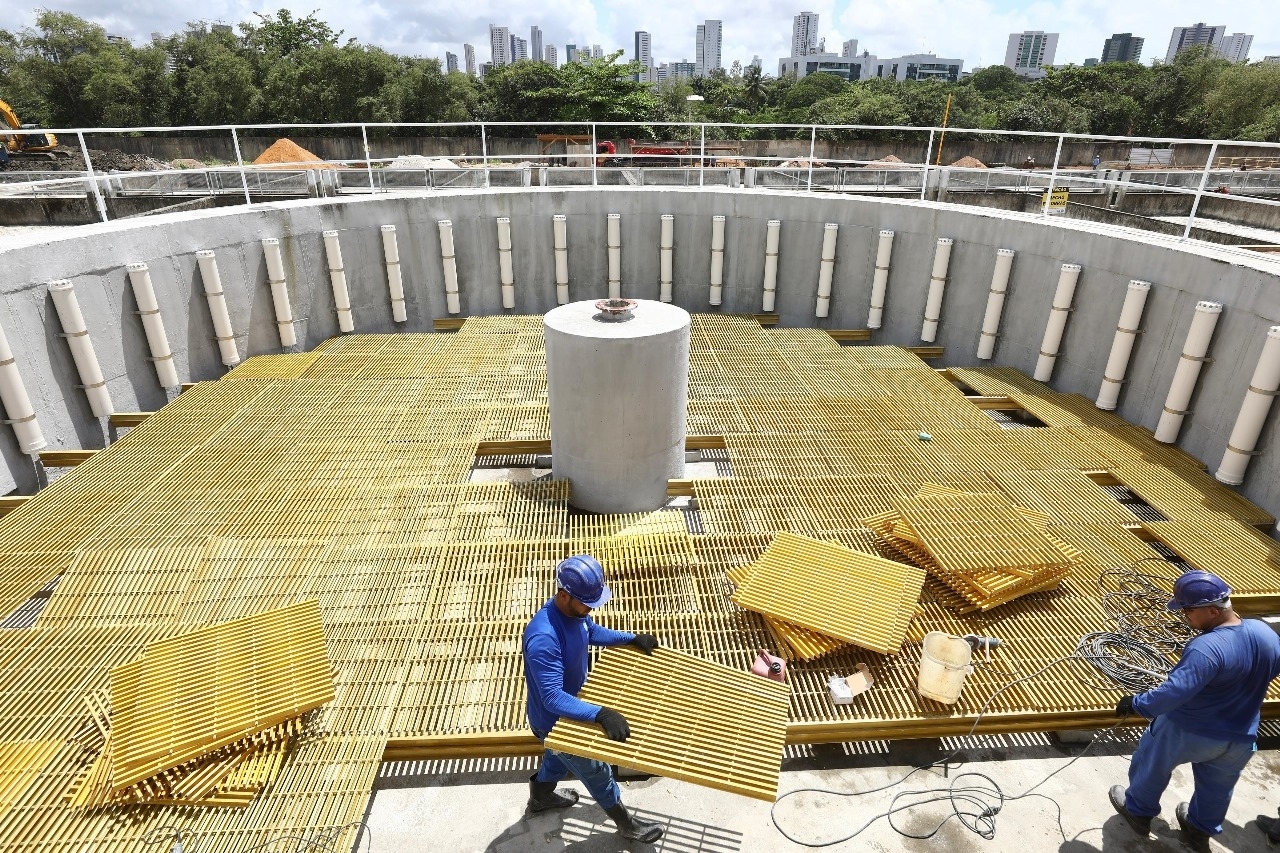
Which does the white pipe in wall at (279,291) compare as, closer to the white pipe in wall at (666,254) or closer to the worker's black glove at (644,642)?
the white pipe in wall at (666,254)

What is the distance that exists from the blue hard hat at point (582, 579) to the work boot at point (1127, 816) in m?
3.40

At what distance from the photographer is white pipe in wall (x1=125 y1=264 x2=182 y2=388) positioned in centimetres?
933

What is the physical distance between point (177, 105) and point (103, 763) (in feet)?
193

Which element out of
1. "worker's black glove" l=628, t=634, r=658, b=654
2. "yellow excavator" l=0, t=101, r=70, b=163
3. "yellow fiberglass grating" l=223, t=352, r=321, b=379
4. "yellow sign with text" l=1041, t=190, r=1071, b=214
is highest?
"yellow excavator" l=0, t=101, r=70, b=163

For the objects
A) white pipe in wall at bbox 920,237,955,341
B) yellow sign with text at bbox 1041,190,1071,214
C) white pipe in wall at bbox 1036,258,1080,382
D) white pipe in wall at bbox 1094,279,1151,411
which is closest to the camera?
white pipe in wall at bbox 1094,279,1151,411

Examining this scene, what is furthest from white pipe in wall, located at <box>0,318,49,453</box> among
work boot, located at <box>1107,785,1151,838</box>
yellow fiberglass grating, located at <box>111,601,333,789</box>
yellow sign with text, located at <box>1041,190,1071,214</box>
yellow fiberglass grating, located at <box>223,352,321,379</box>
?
yellow sign with text, located at <box>1041,190,1071,214</box>

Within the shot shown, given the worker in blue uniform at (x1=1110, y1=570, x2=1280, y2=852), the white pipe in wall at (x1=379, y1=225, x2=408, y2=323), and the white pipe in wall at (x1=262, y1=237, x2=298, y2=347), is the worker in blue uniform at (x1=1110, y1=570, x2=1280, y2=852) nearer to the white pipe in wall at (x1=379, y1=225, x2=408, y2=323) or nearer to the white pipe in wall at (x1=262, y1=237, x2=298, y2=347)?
the white pipe in wall at (x1=262, y1=237, x2=298, y2=347)

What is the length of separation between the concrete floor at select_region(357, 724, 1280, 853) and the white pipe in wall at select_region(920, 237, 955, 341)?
8266 mm

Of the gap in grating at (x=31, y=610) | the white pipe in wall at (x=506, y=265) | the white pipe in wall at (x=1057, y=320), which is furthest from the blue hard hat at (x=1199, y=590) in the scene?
the white pipe in wall at (x=506, y=265)

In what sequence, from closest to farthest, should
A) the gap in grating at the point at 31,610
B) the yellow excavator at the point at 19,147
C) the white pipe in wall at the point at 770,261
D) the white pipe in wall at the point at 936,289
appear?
the gap in grating at the point at 31,610 < the white pipe in wall at the point at 936,289 < the white pipe in wall at the point at 770,261 < the yellow excavator at the point at 19,147

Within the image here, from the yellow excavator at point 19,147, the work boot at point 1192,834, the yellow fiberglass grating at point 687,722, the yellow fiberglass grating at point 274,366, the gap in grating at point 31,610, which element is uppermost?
the yellow excavator at point 19,147

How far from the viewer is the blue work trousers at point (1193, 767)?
3.74 meters

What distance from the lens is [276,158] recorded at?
2212 centimetres

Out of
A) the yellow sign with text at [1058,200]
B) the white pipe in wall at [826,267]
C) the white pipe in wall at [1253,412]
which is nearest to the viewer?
the white pipe in wall at [1253,412]
